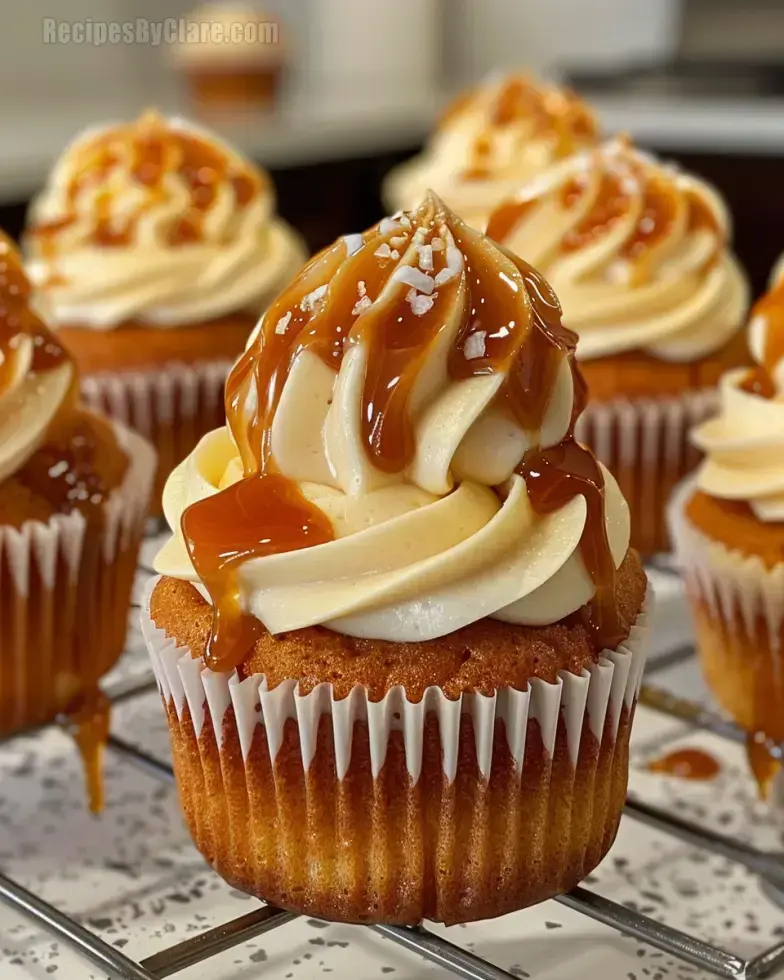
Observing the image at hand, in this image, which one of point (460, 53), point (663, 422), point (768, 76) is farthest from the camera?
point (460, 53)

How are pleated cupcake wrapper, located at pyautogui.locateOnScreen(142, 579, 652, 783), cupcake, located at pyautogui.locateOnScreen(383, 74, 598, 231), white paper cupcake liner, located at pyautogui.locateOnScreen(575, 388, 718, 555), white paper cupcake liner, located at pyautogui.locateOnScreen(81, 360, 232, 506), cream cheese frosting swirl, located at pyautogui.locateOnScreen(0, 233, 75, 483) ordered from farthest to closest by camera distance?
cupcake, located at pyautogui.locateOnScreen(383, 74, 598, 231), white paper cupcake liner, located at pyautogui.locateOnScreen(81, 360, 232, 506), white paper cupcake liner, located at pyautogui.locateOnScreen(575, 388, 718, 555), cream cheese frosting swirl, located at pyautogui.locateOnScreen(0, 233, 75, 483), pleated cupcake wrapper, located at pyautogui.locateOnScreen(142, 579, 652, 783)

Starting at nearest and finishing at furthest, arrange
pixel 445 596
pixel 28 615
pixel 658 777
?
pixel 445 596 → pixel 28 615 → pixel 658 777

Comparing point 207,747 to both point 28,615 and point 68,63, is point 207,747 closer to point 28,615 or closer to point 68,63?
point 28,615

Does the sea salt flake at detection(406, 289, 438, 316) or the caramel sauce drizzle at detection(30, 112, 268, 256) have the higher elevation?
the sea salt flake at detection(406, 289, 438, 316)

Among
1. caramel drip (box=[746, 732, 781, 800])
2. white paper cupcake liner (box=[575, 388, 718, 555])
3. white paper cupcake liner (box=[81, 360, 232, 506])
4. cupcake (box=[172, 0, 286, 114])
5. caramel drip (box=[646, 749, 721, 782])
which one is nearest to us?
caramel drip (box=[746, 732, 781, 800])

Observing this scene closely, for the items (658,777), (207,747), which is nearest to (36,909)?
(207,747)

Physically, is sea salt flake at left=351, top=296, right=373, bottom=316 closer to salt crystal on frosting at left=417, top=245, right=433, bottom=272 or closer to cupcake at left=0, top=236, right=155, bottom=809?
salt crystal on frosting at left=417, top=245, right=433, bottom=272

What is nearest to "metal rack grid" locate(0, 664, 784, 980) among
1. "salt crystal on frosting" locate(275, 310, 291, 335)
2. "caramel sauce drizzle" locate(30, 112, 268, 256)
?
"salt crystal on frosting" locate(275, 310, 291, 335)

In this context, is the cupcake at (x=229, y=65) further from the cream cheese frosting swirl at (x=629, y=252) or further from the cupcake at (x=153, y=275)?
the cream cheese frosting swirl at (x=629, y=252)
